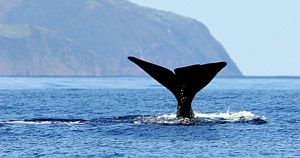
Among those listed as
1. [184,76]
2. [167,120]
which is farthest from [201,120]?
[184,76]

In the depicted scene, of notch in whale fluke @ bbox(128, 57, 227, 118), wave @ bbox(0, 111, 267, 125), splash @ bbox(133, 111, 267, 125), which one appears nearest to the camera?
notch in whale fluke @ bbox(128, 57, 227, 118)

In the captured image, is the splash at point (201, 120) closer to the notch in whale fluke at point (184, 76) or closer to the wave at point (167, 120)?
the wave at point (167, 120)

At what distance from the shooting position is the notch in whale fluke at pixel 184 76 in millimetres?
20000

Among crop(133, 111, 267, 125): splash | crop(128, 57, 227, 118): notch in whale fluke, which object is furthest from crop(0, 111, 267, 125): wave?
crop(128, 57, 227, 118): notch in whale fluke

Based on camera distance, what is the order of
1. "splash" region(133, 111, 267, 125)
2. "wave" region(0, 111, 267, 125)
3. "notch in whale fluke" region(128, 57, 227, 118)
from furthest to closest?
"wave" region(0, 111, 267, 125) < "splash" region(133, 111, 267, 125) < "notch in whale fluke" region(128, 57, 227, 118)

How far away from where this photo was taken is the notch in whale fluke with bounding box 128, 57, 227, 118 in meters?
20.0

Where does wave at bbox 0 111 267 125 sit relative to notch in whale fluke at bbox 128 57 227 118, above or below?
below

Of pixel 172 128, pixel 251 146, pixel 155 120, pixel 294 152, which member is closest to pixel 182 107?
pixel 172 128

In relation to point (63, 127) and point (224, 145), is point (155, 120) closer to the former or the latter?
point (63, 127)

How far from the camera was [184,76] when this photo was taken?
67.6 ft

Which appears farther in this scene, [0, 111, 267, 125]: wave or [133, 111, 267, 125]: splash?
[0, 111, 267, 125]: wave

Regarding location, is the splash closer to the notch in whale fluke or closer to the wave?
the wave

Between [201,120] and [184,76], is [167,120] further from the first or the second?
[184,76]

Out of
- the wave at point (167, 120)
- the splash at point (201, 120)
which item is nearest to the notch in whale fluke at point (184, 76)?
the splash at point (201, 120)
